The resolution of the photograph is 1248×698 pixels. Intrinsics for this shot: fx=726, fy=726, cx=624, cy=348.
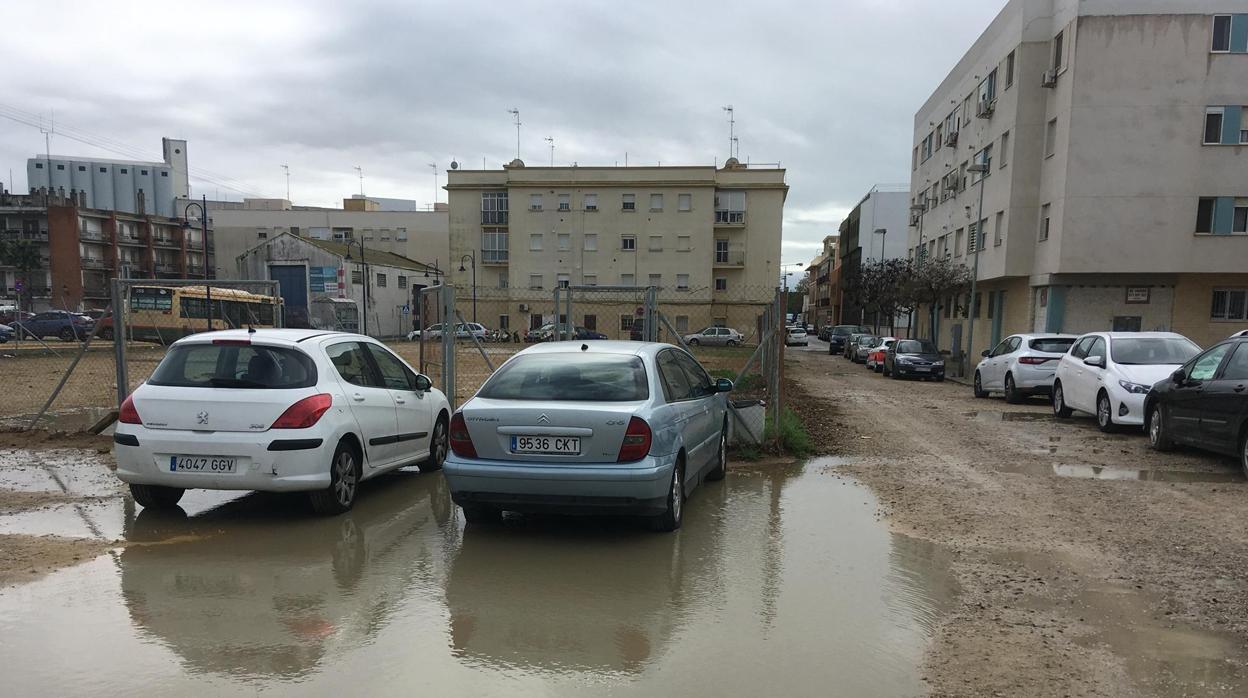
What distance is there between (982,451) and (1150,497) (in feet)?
8.68

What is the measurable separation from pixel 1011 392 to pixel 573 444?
13.6 m

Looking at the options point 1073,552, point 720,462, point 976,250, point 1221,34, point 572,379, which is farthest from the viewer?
point 976,250

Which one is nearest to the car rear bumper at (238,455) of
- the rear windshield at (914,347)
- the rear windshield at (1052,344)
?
the rear windshield at (1052,344)

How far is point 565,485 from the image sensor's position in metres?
5.17

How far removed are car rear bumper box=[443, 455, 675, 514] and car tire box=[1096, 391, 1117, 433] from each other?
8.91 meters

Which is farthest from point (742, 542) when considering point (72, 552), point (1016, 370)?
point (1016, 370)

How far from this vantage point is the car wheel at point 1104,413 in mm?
10922

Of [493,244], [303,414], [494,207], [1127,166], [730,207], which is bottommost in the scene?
[303,414]

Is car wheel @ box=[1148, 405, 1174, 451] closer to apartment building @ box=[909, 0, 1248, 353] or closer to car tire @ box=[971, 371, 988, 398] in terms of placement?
car tire @ box=[971, 371, 988, 398]

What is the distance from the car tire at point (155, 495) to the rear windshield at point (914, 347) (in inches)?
870

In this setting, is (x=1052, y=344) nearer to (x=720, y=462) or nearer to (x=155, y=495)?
(x=720, y=462)

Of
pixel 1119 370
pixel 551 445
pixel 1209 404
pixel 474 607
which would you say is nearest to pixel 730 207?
pixel 1119 370

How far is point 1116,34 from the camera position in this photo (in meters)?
24.0

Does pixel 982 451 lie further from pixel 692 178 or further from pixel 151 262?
pixel 151 262
